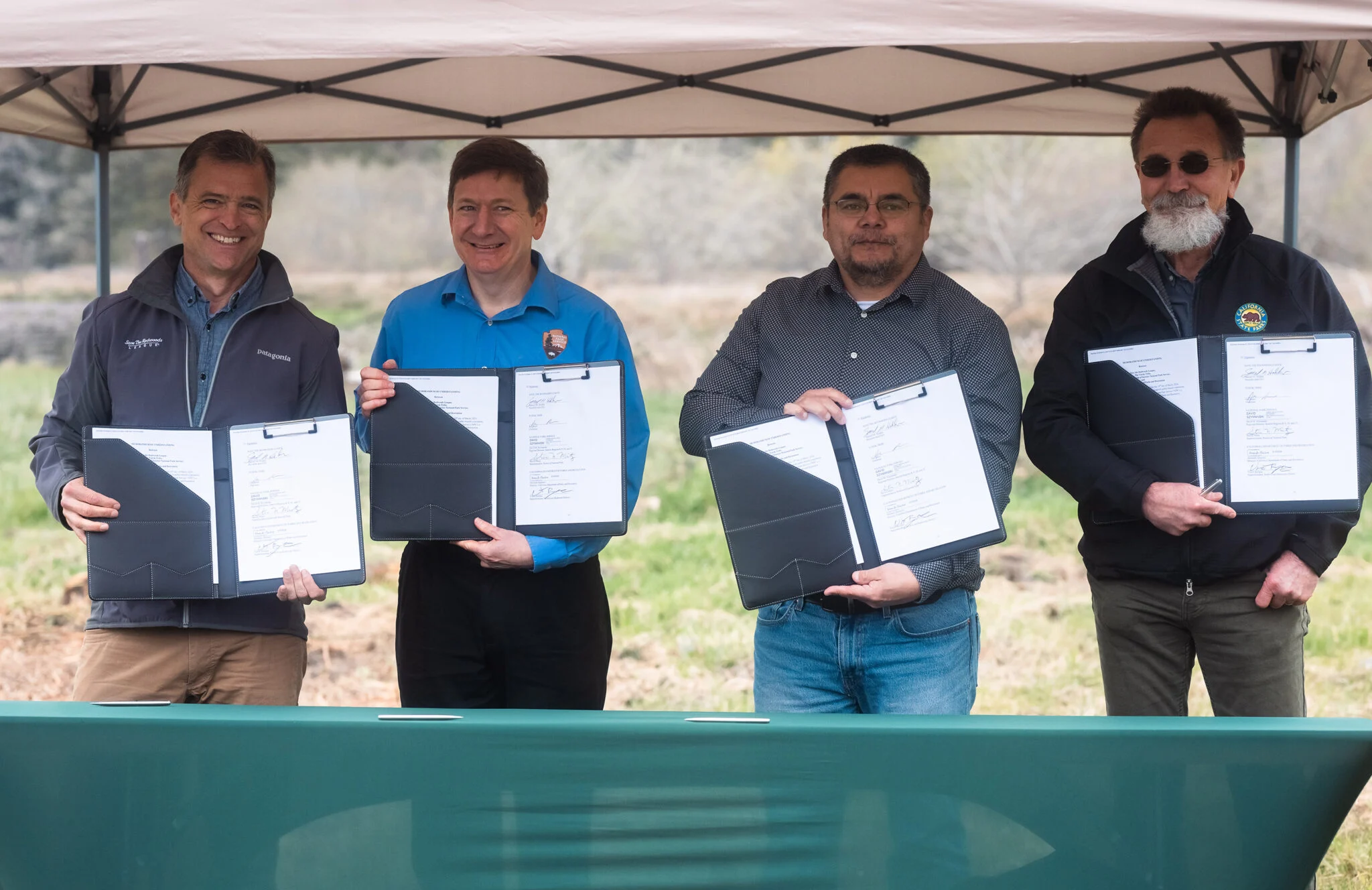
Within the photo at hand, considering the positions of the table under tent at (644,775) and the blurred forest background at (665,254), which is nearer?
the table under tent at (644,775)

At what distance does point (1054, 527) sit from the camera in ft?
32.2

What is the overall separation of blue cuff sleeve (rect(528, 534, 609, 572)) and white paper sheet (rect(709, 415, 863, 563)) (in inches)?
16.9

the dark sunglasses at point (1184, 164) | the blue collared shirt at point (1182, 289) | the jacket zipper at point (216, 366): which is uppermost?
the dark sunglasses at point (1184, 164)

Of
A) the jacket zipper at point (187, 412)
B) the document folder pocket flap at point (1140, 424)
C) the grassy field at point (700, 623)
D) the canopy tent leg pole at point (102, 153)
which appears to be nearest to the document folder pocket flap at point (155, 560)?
the jacket zipper at point (187, 412)

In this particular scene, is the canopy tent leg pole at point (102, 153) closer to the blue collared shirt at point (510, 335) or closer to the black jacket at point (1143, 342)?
the blue collared shirt at point (510, 335)

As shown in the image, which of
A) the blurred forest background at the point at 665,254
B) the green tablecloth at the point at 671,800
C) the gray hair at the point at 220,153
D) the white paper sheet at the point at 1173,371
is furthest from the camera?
the blurred forest background at the point at 665,254

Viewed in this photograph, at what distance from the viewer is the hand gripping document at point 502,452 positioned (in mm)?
2779

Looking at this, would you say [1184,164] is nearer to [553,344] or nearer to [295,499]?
[553,344]

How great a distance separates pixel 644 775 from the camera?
2.24 m

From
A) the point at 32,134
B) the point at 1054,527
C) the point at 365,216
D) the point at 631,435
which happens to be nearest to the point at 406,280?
the point at 365,216

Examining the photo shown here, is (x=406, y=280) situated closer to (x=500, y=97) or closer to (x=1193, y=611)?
(x=500, y=97)

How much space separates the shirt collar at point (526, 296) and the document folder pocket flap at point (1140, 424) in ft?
4.21

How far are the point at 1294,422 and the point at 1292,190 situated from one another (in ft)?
5.65

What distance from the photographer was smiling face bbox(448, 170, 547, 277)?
305 centimetres
